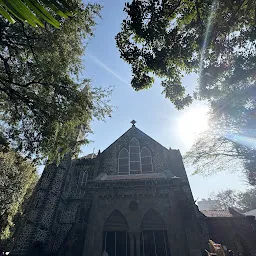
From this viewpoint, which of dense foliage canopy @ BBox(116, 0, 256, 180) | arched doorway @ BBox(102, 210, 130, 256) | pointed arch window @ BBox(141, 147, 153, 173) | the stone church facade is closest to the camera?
dense foliage canopy @ BBox(116, 0, 256, 180)

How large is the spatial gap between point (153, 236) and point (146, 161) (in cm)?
817

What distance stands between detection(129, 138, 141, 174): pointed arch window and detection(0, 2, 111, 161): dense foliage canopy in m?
11.4

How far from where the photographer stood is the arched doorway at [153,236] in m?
13.6

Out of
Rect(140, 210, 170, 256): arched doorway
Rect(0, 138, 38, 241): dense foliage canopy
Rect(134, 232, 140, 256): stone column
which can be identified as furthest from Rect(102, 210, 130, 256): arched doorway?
Rect(0, 138, 38, 241): dense foliage canopy

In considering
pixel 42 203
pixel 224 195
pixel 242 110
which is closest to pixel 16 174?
pixel 42 203

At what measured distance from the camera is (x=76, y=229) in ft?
50.6

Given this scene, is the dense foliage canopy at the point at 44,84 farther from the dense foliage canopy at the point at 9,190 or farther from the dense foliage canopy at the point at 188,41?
the dense foliage canopy at the point at 9,190

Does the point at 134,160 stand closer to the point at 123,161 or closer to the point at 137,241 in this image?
the point at 123,161

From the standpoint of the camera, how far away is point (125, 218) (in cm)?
1449

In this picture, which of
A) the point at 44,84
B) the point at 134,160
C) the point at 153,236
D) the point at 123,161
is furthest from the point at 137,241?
the point at 44,84

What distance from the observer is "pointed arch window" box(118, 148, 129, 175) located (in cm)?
2033

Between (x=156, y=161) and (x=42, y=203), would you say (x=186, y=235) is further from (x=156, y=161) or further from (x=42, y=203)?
(x=42, y=203)

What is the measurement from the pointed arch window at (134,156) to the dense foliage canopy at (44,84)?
11.4 meters

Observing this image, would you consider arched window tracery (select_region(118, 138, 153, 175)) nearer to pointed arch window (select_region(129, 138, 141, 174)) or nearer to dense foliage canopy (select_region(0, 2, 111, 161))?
pointed arch window (select_region(129, 138, 141, 174))
